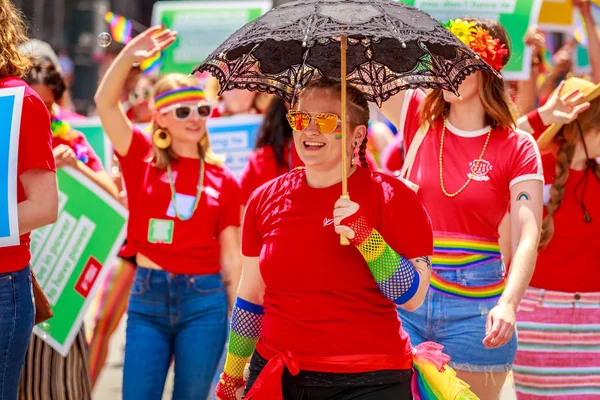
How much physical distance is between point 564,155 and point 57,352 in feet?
8.84

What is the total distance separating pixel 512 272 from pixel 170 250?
1.94 metres

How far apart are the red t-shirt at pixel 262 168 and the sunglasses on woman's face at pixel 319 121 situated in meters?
2.64

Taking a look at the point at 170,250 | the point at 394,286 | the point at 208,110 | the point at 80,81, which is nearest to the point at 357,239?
the point at 394,286

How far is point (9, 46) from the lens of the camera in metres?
3.84

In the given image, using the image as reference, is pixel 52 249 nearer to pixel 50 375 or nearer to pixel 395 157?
pixel 50 375

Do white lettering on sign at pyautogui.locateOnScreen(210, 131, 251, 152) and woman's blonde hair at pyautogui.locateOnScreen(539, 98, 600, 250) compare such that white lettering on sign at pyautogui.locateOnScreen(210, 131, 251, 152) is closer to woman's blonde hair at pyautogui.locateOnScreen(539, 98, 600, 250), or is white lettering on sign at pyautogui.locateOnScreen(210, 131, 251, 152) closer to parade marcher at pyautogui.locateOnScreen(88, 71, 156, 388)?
parade marcher at pyautogui.locateOnScreen(88, 71, 156, 388)

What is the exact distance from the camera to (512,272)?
13.2 feet

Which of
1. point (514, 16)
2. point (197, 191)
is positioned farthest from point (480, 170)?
point (514, 16)

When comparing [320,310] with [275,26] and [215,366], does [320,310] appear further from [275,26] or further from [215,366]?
[215,366]

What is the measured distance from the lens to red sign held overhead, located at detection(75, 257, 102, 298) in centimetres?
529

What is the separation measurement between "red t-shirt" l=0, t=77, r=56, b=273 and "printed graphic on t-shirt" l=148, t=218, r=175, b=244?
5.07 feet

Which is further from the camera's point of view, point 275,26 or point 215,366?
point 215,366

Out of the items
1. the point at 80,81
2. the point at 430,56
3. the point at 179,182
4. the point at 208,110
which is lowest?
the point at 80,81

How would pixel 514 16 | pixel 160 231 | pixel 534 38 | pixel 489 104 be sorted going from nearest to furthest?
pixel 489 104
pixel 160 231
pixel 534 38
pixel 514 16
